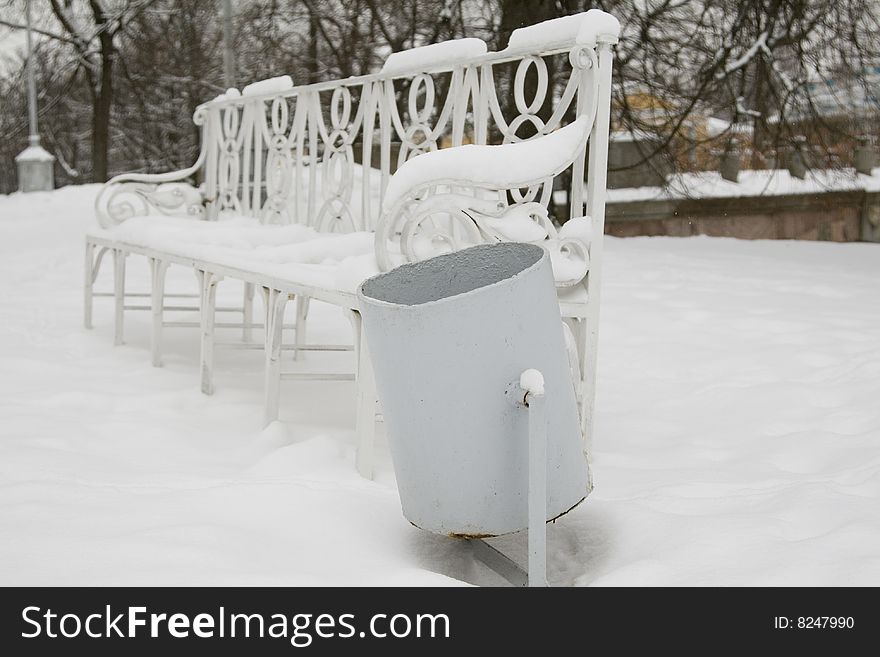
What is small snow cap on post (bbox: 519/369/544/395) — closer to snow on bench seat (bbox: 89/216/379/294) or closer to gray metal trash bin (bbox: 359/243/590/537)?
gray metal trash bin (bbox: 359/243/590/537)

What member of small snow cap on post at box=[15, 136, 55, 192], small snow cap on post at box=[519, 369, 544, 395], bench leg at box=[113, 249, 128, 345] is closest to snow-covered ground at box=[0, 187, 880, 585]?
bench leg at box=[113, 249, 128, 345]

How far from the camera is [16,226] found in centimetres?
1099

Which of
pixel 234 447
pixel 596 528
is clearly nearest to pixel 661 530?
pixel 596 528

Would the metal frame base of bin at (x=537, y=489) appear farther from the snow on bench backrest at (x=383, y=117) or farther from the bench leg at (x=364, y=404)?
the snow on bench backrest at (x=383, y=117)

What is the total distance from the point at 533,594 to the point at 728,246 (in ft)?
27.9

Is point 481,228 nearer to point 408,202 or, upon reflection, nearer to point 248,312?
point 408,202

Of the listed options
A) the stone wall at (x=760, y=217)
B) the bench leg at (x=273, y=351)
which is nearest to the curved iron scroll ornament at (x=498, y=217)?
the bench leg at (x=273, y=351)

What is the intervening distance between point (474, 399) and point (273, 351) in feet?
4.94

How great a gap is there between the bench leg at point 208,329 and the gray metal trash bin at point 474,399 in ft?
6.11

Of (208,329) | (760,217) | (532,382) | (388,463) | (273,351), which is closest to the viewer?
(532,382)

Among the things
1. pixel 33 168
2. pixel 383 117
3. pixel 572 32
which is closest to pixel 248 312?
pixel 383 117

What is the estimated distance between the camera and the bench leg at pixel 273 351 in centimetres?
344

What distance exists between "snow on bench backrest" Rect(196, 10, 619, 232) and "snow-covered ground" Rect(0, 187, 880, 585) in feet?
2.51

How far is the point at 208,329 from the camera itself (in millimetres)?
3992
